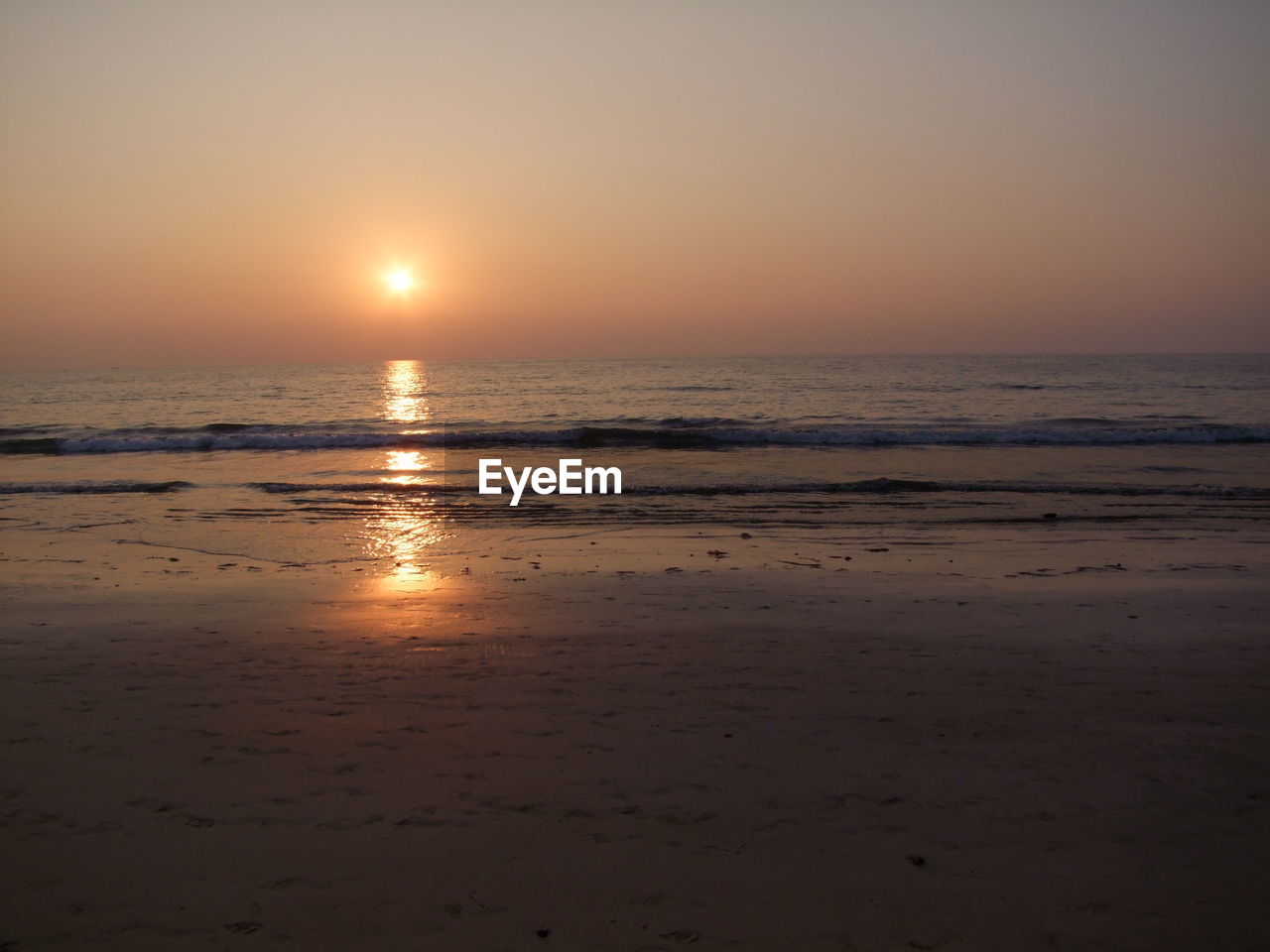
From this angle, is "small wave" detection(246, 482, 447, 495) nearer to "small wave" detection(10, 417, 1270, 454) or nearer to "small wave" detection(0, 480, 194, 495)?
"small wave" detection(0, 480, 194, 495)

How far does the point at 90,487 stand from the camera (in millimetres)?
16969

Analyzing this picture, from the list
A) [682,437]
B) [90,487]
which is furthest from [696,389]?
[90,487]

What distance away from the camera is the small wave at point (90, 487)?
1659 centimetres

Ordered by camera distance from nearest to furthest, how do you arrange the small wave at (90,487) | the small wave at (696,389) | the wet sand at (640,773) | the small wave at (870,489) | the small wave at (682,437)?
the wet sand at (640,773)
the small wave at (870,489)
the small wave at (90,487)
the small wave at (682,437)
the small wave at (696,389)

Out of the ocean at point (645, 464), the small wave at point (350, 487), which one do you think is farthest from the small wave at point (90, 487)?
the small wave at point (350, 487)

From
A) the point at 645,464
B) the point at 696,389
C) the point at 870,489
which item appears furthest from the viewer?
the point at 696,389

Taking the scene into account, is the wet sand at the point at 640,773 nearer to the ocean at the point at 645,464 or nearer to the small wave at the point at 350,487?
the ocean at the point at 645,464

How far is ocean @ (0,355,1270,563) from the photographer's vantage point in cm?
1293

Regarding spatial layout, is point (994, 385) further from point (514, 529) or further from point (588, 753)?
point (588, 753)

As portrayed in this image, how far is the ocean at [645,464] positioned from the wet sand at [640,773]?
4426mm

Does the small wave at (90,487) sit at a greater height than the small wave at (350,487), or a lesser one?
greater

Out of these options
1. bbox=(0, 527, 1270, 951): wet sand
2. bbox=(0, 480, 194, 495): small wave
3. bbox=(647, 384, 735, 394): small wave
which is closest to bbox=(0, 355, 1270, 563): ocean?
bbox=(0, 480, 194, 495): small wave

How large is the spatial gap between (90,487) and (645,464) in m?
12.2

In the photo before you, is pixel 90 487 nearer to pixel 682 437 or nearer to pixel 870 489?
pixel 870 489
